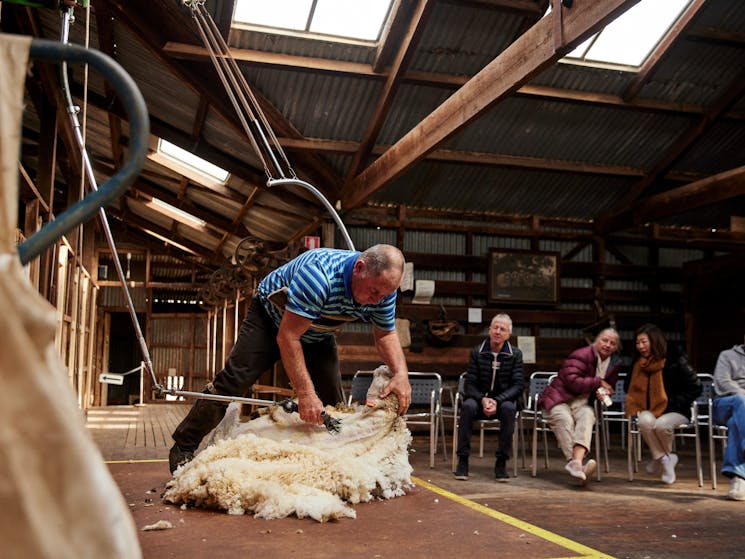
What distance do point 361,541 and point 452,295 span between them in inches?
279

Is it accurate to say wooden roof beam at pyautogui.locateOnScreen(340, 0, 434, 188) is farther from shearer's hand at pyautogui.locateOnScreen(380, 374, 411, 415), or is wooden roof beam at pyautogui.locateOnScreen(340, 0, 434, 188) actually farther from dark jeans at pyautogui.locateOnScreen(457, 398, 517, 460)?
shearer's hand at pyautogui.locateOnScreen(380, 374, 411, 415)

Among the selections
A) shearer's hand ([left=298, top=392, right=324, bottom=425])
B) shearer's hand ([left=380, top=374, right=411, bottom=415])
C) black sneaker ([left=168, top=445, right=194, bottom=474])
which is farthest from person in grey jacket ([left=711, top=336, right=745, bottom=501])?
black sneaker ([left=168, top=445, right=194, bottom=474])

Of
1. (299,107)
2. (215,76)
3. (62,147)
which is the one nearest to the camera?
(215,76)

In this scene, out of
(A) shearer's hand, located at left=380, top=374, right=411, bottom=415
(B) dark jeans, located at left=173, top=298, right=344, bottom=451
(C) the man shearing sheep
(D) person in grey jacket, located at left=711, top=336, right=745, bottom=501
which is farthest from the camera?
(D) person in grey jacket, located at left=711, top=336, right=745, bottom=501

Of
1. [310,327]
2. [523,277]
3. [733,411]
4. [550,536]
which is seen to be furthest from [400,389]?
[523,277]

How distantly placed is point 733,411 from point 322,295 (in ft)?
10.2

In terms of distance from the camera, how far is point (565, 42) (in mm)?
4695

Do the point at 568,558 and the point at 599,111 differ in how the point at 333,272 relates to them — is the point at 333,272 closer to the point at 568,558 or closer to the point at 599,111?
the point at 568,558

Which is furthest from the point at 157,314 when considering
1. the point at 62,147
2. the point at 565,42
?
the point at 565,42

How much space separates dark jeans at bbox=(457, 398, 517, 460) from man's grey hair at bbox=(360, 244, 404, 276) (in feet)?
7.96

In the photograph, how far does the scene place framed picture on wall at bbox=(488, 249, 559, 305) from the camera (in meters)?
9.70

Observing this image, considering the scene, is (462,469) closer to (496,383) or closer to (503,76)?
(496,383)

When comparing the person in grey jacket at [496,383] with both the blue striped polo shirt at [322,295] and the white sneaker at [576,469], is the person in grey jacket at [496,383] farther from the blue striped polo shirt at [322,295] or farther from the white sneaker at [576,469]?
the blue striped polo shirt at [322,295]

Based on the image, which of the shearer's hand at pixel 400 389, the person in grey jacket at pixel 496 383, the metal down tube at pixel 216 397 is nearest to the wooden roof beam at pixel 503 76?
the person in grey jacket at pixel 496 383
